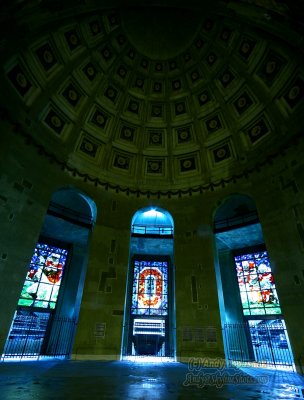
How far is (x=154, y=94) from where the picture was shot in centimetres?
2114

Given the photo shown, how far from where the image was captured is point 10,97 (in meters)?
14.3

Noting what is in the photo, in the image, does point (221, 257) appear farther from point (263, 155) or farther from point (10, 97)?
point (10, 97)

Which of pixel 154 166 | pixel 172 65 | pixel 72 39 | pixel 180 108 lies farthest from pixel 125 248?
pixel 172 65

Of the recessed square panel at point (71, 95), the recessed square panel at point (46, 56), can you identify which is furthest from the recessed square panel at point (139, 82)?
the recessed square panel at point (46, 56)

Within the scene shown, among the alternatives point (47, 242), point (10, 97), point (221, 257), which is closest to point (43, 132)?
point (10, 97)

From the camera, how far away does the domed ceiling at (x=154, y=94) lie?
15.0 m

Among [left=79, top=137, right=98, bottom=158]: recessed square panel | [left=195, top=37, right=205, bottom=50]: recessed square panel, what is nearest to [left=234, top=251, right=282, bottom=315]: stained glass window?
[left=79, top=137, right=98, bottom=158]: recessed square panel

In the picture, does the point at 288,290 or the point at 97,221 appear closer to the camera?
the point at 288,290

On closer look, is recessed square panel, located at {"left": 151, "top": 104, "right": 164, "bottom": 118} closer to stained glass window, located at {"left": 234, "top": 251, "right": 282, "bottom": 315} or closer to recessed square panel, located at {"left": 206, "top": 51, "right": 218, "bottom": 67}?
recessed square panel, located at {"left": 206, "top": 51, "right": 218, "bottom": 67}

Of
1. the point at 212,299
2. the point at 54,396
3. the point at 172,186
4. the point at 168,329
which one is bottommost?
the point at 54,396

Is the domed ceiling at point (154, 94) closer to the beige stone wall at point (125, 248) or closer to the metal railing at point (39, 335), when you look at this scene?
the beige stone wall at point (125, 248)

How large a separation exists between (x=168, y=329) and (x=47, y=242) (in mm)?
12877

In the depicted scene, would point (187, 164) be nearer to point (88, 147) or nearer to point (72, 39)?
point (88, 147)

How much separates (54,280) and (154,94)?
1870 centimetres
